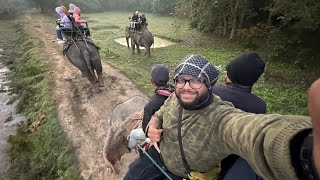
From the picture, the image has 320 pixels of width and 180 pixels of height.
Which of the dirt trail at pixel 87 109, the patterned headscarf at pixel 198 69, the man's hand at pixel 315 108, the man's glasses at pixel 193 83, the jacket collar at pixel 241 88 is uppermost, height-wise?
the man's hand at pixel 315 108

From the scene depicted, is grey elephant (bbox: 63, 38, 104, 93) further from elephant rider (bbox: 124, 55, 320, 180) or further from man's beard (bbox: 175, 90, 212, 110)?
man's beard (bbox: 175, 90, 212, 110)

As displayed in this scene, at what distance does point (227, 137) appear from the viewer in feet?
5.67

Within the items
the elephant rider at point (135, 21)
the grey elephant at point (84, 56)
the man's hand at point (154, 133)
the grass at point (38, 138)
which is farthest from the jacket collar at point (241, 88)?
the elephant rider at point (135, 21)

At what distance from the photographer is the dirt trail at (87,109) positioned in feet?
21.0

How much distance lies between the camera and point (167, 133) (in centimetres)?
246

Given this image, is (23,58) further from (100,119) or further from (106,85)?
(100,119)

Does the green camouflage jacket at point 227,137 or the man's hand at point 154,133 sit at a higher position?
the green camouflage jacket at point 227,137

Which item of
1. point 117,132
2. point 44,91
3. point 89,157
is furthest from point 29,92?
point 117,132

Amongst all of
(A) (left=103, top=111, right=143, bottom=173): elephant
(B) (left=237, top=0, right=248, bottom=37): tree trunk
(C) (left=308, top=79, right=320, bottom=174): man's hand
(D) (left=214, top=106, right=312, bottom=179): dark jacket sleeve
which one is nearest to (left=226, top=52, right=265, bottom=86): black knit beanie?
(D) (left=214, top=106, right=312, bottom=179): dark jacket sleeve

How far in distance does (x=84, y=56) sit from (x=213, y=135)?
25.8ft

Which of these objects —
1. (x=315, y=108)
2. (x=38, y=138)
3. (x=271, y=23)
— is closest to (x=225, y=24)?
(x=271, y=23)

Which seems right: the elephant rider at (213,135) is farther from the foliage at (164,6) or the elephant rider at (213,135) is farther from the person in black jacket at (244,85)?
the foliage at (164,6)

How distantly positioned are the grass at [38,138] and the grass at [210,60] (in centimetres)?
306

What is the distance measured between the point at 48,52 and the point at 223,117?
15155 millimetres
